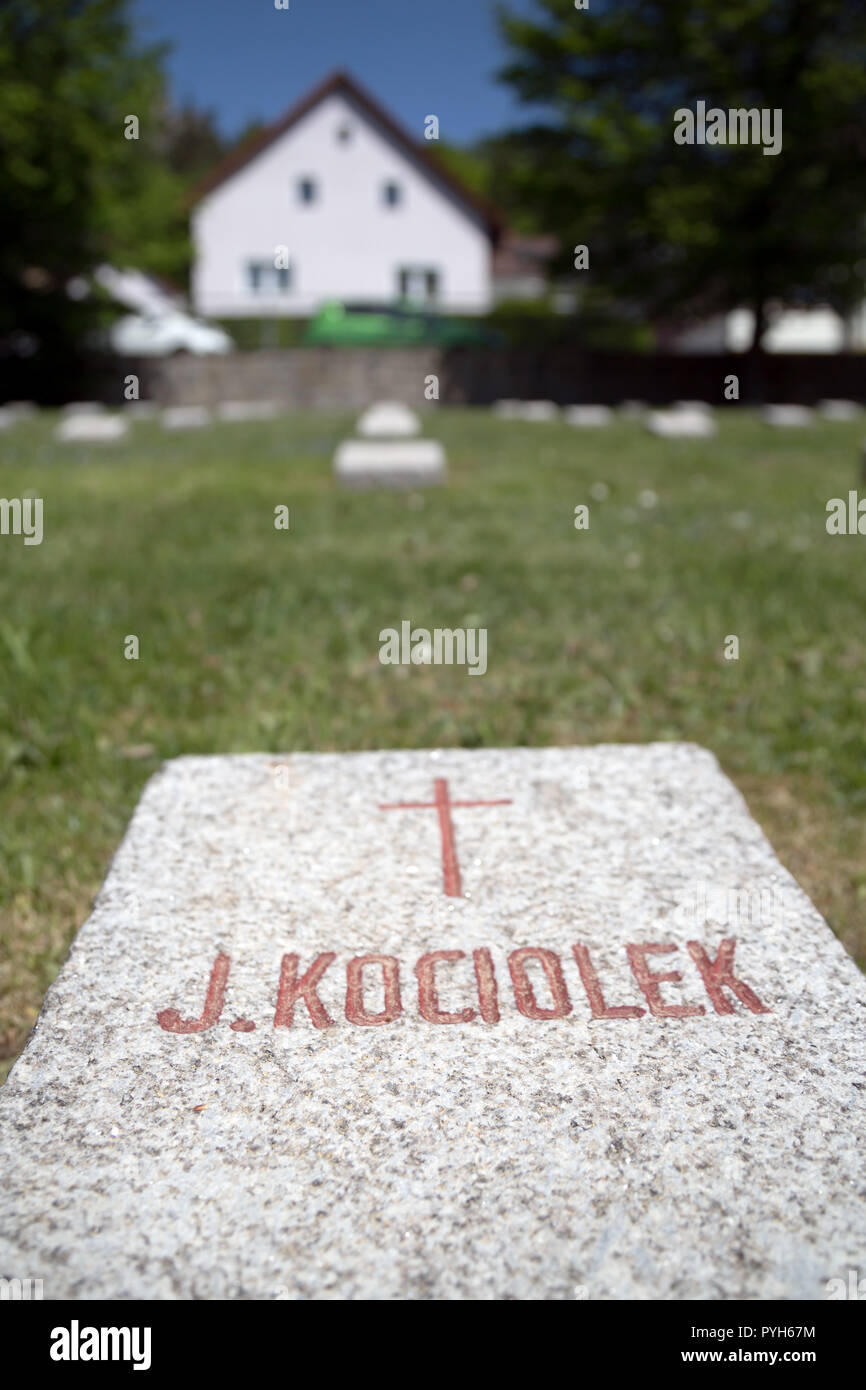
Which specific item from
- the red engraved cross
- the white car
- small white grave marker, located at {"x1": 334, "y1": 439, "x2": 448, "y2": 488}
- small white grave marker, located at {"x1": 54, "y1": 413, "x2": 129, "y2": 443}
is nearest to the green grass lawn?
small white grave marker, located at {"x1": 334, "y1": 439, "x2": 448, "y2": 488}

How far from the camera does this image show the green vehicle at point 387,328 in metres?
26.0

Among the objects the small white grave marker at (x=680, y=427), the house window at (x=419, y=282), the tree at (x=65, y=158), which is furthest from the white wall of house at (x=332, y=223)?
the small white grave marker at (x=680, y=427)

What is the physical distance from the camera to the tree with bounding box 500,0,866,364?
64.7ft

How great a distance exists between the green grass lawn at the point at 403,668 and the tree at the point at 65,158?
49.7 feet

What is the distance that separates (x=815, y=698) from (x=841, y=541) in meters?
2.68

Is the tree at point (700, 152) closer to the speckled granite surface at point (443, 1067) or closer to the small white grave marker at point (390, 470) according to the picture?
the small white grave marker at point (390, 470)

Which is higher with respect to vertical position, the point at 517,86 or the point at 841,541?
the point at 517,86

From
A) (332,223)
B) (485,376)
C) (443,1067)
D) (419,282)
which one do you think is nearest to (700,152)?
(485,376)

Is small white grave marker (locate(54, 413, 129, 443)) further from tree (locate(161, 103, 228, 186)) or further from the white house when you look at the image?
tree (locate(161, 103, 228, 186))

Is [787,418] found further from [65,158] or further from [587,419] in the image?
[65,158]

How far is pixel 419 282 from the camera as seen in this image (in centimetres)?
3525

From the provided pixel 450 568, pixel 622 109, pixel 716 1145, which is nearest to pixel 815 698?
pixel 450 568

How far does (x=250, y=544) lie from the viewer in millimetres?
6012

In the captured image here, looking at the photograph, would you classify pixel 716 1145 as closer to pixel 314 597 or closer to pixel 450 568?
pixel 314 597
